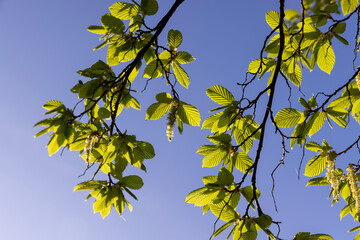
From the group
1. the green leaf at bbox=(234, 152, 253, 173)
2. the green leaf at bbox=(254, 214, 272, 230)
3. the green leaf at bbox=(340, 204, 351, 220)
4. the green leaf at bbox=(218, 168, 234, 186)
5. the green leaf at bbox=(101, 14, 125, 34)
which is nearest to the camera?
the green leaf at bbox=(254, 214, 272, 230)

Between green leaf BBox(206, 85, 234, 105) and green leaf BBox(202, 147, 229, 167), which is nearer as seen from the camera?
green leaf BBox(202, 147, 229, 167)

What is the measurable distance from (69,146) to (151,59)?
67cm

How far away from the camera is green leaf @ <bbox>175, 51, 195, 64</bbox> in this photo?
1756 mm

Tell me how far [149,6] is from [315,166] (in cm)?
125

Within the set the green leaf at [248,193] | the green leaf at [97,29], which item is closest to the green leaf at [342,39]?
the green leaf at [248,193]

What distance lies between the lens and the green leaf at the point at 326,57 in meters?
1.69

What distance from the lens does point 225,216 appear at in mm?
1483

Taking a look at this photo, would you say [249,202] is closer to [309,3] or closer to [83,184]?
[83,184]

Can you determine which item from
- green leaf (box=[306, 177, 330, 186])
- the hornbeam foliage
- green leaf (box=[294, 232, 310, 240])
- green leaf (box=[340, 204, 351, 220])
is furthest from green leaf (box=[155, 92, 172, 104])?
green leaf (box=[340, 204, 351, 220])

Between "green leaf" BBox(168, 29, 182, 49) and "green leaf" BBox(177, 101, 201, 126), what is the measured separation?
0.36 m

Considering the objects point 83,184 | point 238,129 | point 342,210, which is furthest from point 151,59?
point 342,210

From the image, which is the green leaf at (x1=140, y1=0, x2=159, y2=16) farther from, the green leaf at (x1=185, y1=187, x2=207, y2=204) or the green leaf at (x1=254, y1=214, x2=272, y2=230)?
the green leaf at (x1=254, y1=214, x2=272, y2=230)

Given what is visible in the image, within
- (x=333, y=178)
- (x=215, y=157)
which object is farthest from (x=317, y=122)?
(x=215, y=157)

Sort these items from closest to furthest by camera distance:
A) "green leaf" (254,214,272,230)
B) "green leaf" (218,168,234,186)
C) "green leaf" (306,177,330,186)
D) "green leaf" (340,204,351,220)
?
1. "green leaf" (254,214,272,230)
2. "green leaf" (218,168,234,186)
3. "green leaf" (306,177,330,186)
4. "green leaf" (340,204,351,220)
